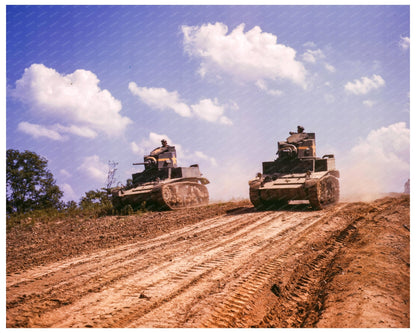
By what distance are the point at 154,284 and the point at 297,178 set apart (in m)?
8.59

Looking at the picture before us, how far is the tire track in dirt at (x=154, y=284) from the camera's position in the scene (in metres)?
3.49

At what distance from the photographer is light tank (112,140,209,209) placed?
13.7m

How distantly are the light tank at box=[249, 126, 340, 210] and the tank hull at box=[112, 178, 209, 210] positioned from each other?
3624 millimetres

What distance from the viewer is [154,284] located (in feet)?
14.6

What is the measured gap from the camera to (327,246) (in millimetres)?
6492

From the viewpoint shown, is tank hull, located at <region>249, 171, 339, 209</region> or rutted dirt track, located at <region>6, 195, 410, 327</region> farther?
tank hull, located at <region>249, 171, 339, 209</region>

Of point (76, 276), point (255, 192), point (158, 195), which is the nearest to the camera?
point (76, 276)

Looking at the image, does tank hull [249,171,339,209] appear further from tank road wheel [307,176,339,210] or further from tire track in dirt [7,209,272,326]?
tire track in dirt [7,209,272,326]

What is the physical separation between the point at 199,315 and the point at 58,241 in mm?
5819

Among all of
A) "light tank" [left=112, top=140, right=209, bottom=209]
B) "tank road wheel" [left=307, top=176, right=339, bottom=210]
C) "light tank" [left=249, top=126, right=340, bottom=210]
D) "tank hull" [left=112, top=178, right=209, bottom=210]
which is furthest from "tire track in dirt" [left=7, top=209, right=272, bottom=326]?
"light tank" [left=112, top=140, right=209, bottom=209]

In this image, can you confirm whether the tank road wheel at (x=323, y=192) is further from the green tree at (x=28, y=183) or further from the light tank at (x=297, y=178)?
the green tree at (x=28, y=183)

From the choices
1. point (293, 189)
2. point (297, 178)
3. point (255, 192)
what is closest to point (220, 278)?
point (293, 189)

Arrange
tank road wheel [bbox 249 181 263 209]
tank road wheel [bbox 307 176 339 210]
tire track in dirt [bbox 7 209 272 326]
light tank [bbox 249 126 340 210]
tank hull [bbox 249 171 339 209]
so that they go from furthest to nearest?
tank road wheel [bbox 249 181 263 209] < light tank [bbox 249 126 340 210] < tank hull [bbox 249 171 339 209] < tank road wheel [bbox 307 176 339 210] < tire track in dirt [bbox 7 209 272 326]

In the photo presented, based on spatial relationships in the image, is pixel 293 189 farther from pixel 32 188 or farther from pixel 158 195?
pixel 32 188
